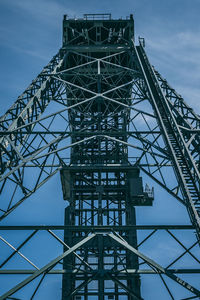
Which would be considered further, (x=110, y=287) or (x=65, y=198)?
(x=65, y=198)

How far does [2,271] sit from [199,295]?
5.99m

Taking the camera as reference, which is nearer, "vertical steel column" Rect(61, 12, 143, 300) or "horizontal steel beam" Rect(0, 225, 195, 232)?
"horizontal steel beam" Rect(0, 225, 195, 232)

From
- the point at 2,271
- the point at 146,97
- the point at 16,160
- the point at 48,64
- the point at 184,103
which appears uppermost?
the point at 48,64

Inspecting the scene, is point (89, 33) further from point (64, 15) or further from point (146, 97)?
point (146, 97)

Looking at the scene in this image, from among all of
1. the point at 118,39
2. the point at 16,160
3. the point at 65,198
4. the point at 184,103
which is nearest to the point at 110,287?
the point at 65,198

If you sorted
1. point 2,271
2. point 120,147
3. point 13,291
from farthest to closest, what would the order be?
point 120,147
point 2,271
point 13,291

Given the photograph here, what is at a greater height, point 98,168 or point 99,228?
point 98,168

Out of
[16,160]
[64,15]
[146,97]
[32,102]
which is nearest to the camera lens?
[16,160]

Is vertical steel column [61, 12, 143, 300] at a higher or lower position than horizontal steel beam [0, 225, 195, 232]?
higher

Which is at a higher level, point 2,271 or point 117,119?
point 117,119

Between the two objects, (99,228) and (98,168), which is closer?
(99,228)

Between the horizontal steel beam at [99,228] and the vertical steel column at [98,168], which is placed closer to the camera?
the horizontal steel beam at [99,228]

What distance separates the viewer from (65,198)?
2131cm

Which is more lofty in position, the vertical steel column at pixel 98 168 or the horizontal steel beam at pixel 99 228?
the vertical steel column at pixel 98 168
